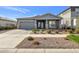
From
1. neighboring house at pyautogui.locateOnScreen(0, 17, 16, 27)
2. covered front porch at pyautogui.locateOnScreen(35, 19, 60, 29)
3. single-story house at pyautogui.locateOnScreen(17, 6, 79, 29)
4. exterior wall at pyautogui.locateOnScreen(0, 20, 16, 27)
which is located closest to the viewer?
neighboring house at pyautogui.locateOnScreen(0, 17, 16, 27)

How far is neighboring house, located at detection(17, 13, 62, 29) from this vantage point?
38250mm

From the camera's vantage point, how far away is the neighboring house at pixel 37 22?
38.2 meters

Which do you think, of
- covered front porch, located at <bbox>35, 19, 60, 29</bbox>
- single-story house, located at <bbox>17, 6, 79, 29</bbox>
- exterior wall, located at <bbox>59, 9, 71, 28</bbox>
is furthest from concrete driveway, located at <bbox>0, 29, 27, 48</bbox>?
covered front porch, located at <bbox>35, 19, 60, 29</bbox>

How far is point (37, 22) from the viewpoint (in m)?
39.8

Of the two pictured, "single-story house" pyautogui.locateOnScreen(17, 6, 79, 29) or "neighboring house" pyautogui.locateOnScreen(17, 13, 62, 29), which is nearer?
"single-story house" pyautogui.locateOnScreen(17, 6, 79, 29)

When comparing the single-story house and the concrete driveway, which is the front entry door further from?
the concrete driveway

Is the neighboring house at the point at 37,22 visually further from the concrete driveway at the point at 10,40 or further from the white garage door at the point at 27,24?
the concrete driveway at the point at 10,40

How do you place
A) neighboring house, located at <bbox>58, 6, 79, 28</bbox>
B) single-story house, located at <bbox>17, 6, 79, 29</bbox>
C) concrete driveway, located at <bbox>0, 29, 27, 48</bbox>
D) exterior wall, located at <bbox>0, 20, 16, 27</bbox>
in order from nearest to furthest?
concrete driveway, located at <bbox>0, 29, 27, 48</bbox> < neighboring house, located at <bbox>58, 6, 79, 28</bbox> < exterior wall, located at <bbox>0, 20, 16, 27</bbox> < single-story house, located at <bbox>17, 6, 79, 29</bbox>

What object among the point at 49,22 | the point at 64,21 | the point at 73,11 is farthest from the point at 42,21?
the point at 73,11

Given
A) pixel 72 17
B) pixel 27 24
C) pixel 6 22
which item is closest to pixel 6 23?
pixel 6 22

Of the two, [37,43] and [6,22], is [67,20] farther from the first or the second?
[37,43]
